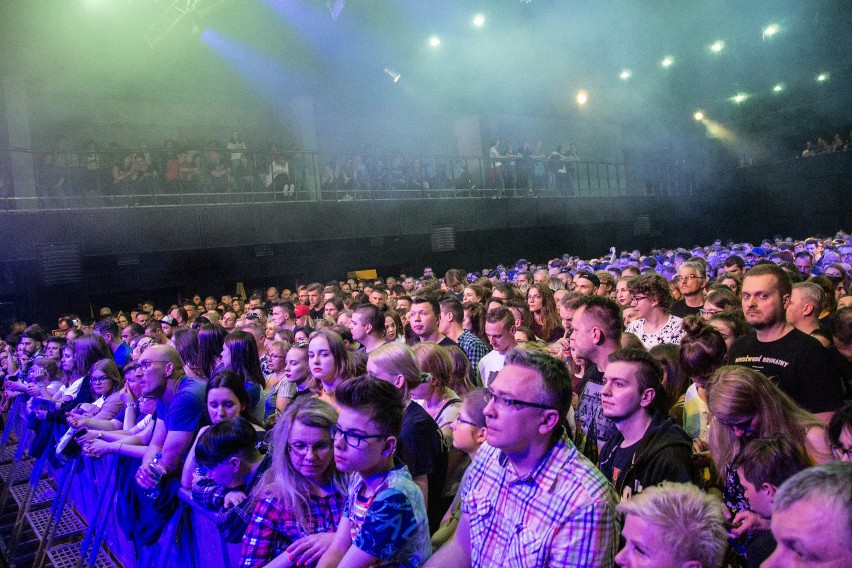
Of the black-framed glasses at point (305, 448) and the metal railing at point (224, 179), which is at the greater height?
the metal railing at point (224, 179)

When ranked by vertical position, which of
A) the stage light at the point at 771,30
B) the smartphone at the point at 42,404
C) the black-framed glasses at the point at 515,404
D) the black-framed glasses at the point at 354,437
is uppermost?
the stage light at the point at 771,30

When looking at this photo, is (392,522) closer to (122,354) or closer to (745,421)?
(745,421)

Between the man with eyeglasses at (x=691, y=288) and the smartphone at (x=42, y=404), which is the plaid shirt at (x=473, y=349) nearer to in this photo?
the man with eyeglasses at (x=691, y=288)

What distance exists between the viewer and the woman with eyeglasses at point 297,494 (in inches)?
95.1

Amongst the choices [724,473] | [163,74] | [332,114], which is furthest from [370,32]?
[724,473]

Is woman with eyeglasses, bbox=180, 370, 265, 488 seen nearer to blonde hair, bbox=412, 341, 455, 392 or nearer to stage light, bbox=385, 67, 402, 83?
blonde hair, bbox=412, 341, 455, 392

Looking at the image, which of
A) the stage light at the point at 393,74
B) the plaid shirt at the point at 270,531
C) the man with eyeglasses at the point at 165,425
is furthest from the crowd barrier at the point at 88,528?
the stage light at the point at 393,74

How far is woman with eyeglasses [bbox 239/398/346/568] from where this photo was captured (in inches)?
95.1

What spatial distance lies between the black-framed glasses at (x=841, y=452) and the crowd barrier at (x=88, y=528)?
2.16m

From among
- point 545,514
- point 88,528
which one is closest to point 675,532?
point 545,514

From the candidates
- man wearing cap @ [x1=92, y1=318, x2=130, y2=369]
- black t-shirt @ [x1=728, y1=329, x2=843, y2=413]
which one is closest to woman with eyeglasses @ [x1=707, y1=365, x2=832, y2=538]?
black t-shirt @ [x1=728, y1=329, x2=843, y2=413]

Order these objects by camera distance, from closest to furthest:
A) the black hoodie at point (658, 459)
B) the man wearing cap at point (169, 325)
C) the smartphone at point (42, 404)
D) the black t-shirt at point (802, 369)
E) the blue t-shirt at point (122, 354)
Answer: the black hoodie at point (658, 459) < the black t-shirt at point (802, 369) < the smartphone at point (42, 404) < the blue t-shirt at point (122, 354) < the man wearing cap at point (169, 325)

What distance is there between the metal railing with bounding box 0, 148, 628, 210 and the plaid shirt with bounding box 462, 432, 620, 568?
394 inches

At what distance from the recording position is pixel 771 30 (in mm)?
19656
